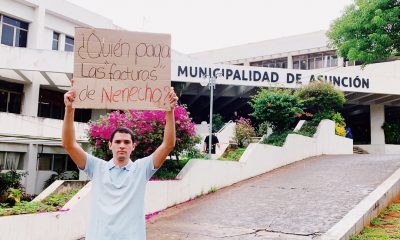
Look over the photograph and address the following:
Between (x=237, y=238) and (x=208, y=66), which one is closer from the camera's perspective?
(x=237, y=238)

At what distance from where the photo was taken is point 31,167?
69.5 ft

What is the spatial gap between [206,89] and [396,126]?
1228 centimetres

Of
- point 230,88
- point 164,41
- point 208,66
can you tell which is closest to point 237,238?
point 164,41

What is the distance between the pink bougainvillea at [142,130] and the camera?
10602mm

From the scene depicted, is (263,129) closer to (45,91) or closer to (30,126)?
(30,126)

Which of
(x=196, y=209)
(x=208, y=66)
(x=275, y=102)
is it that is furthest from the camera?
(x=208, y=66)

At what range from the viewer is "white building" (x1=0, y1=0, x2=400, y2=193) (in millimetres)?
19203

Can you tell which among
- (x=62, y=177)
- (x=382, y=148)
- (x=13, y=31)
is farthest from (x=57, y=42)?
(x=382, y=148)

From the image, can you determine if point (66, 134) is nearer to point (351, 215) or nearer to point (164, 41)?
point (164, 41)

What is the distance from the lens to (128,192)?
3.06 meters

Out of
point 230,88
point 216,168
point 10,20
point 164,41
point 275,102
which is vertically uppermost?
point 10,20

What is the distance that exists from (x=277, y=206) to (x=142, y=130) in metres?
3.60

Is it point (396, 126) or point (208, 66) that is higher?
point (208, 66)

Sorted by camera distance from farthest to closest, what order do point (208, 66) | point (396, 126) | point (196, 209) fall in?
point (396, 126), point (208, 66), point (196, 209)
